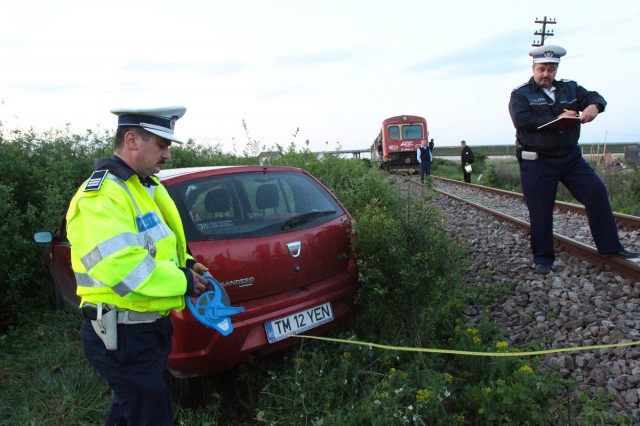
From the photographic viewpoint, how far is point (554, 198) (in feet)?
16.1

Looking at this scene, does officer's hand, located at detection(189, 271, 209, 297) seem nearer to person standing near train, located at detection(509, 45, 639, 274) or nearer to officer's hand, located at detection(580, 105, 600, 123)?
person standing near train, located at detection(509, 45, 639, 274)

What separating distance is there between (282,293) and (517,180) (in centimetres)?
1521

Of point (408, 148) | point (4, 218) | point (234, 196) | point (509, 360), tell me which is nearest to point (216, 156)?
point (4, 218)

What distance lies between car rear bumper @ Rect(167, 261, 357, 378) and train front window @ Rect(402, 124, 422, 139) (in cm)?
2323

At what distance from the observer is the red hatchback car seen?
3.04 m

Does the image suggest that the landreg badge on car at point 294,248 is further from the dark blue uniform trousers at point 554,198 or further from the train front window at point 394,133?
the train front window at point 394,133

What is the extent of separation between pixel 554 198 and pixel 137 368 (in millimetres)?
4247

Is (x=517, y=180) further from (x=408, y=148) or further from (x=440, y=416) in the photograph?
(x=440, y=416)

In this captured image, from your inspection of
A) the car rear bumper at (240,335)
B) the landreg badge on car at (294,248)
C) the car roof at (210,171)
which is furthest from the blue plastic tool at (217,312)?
the car roof at (210,171)

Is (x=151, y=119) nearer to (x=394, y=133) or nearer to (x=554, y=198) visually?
(x=554, y=198)

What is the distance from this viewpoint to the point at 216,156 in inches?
474

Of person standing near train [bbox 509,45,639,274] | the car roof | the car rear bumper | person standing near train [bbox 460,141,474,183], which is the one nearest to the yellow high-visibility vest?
the car rear bumper

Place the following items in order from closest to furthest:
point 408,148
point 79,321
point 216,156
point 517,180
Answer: point 79,321
point 216,156
point 517,180
point 408,148

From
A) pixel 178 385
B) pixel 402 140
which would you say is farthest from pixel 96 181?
pixel 402 140
